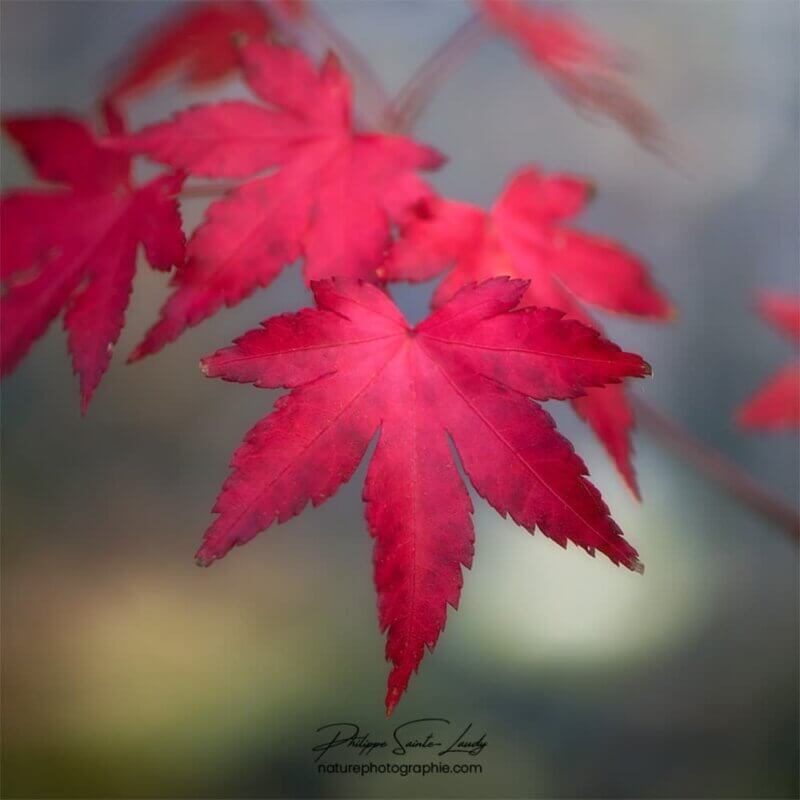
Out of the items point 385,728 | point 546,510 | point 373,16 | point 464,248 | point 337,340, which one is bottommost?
point 385,728

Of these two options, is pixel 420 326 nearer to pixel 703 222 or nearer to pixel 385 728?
pixel 385 728

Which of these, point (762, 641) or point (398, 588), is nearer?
point (398, 588)

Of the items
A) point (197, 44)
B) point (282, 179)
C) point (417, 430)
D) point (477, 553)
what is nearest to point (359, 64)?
point (197, 44)

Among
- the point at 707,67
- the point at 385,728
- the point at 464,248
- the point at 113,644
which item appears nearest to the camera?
the point at 464,248

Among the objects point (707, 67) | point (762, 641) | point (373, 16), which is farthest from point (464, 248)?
point (707, 67)

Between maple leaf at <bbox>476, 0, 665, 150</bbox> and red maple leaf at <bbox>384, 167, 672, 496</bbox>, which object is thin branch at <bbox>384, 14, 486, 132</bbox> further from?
red maple leaf at <bbox>384, 167, 672, 496</bbox>

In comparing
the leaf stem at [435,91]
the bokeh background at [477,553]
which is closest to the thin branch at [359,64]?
the leaf stem at [435,91]
